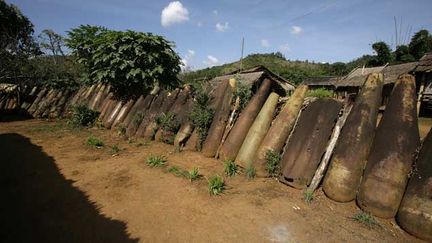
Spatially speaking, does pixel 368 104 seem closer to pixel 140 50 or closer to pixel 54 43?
pixel 140 50

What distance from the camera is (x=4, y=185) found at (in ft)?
14.5

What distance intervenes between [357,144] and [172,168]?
10.9 feet

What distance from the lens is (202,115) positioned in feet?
20.8

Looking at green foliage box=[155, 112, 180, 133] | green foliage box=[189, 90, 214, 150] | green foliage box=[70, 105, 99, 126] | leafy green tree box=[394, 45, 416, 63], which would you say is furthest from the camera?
leafy green tree box=[394, 45, 416, 63]

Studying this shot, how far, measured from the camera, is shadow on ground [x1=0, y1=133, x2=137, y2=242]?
314cm

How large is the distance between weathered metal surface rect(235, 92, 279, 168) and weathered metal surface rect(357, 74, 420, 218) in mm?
1965

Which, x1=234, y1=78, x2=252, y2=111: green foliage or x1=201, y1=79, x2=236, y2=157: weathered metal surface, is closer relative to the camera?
x1=201, y1=79, x2=236, y2=157: weathered metal surface

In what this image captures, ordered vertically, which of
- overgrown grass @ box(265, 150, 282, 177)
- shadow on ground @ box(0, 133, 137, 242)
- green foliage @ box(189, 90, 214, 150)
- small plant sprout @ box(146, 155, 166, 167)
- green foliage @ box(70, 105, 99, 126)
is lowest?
shadow on ground @ box(0, 133, 137, 242)

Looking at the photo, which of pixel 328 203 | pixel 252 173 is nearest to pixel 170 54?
pixel 252 173

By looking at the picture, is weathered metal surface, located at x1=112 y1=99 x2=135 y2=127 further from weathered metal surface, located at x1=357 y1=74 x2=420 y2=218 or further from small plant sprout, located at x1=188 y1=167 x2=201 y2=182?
weathered metal surface, located at x1=357 y1=74 x2=420 y2=218

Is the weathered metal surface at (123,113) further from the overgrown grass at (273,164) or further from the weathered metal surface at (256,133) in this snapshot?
the overgrown grass at (273,164)

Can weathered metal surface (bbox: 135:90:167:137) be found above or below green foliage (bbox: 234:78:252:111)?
below

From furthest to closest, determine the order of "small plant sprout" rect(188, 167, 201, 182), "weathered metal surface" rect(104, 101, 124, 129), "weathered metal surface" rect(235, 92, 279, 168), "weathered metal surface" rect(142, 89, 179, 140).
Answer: "weathered metal surface" rect(104, 101, 124, 129) < "weathered metal surface" rect(142, 89, 179, 140) < "weathered metal surface" rect(235, 92, 279, 168) < "small plant sprout" rect(188, 167, 201, 182)

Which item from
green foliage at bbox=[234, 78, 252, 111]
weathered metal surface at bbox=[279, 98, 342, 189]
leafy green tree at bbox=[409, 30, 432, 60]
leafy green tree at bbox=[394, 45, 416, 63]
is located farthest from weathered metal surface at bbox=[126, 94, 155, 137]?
leafy green tree at bbox=[409, 30, 432, 60]
